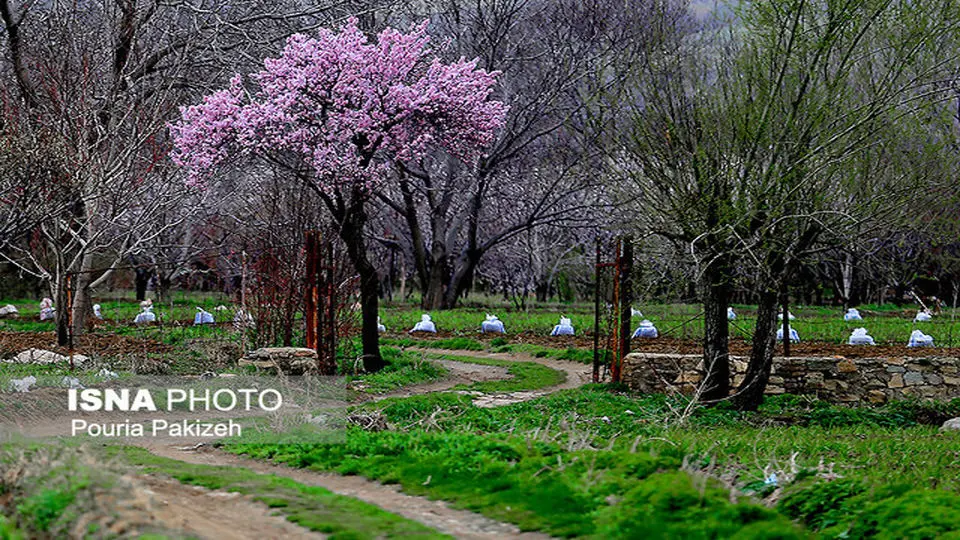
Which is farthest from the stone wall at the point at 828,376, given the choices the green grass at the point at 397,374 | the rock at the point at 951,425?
the green grass at the point at 397,374

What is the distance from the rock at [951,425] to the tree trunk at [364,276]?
848 cm

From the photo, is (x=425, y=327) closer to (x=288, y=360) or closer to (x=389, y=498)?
(x=288, y=360)

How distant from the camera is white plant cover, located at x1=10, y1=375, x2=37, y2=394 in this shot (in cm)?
1152

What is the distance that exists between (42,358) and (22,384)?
394cm

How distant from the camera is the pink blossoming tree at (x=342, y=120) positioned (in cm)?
1603

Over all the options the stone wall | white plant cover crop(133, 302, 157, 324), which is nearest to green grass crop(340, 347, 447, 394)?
the stone wall

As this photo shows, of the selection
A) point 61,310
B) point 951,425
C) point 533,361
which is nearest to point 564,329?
point 533,361

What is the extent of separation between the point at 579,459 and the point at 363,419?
3431 millimetres

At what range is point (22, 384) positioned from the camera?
11.6 meters

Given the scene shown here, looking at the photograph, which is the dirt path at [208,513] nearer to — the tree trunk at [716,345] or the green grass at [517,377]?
the tree trunk at [716,345]

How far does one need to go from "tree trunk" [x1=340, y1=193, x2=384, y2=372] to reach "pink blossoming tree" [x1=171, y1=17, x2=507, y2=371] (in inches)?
0.7

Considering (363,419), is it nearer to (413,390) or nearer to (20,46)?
(413,390)

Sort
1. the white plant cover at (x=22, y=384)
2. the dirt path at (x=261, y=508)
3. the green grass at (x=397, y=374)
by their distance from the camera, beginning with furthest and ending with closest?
1. the green grass at (x=397, y=374)
2. the white plant cover at (x=22, y=384)
3. the dirt path at (x=261, y=508)

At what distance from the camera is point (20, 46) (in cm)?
1956
